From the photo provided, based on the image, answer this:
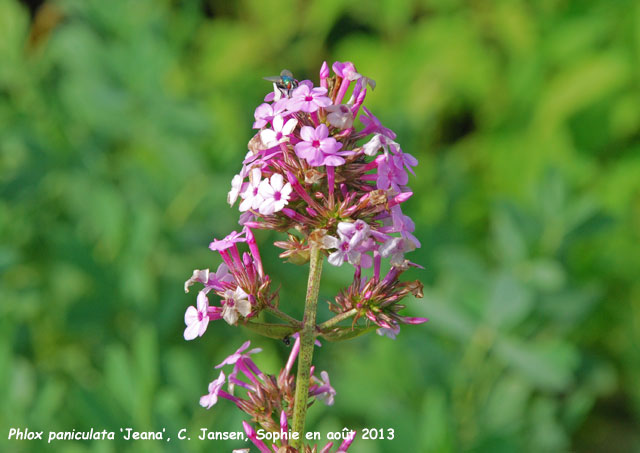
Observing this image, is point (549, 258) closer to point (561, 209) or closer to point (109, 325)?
point (561, 209)

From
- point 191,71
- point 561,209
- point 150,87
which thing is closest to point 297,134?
point 561,209

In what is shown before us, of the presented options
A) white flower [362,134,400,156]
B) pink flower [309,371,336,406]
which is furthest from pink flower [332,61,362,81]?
pink flower [309,371,336,406]

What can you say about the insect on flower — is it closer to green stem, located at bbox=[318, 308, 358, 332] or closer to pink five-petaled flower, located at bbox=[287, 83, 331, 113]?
pink five-petaled flower, located at bbox=[287, 83, 331, 113]

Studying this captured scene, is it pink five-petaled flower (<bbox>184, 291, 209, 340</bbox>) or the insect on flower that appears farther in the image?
the insect on flower

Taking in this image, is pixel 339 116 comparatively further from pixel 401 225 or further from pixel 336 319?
pixel 336 319

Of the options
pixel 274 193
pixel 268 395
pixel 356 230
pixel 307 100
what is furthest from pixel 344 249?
pixel 268 395

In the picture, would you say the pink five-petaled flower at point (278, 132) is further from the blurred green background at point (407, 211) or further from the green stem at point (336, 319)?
the blurred green background at point (407, 211)

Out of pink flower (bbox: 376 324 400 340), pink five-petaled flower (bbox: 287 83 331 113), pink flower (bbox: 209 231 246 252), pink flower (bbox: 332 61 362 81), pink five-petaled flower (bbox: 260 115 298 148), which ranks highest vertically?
pink flower (bbox: 332 61 362 81)

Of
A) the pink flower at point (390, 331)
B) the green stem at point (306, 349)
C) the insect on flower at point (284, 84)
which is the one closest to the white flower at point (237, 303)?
the green stem at point (306, 349)
